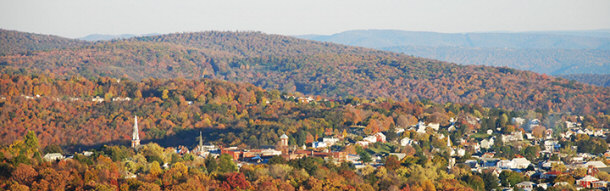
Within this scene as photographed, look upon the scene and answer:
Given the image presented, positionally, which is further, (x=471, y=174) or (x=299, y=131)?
(x=299, y=131)

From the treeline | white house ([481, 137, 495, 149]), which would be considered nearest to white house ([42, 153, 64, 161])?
the treeline

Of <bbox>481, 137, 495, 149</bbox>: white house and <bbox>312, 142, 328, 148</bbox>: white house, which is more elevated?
<bbox>312, 142, 328, 148</bbox>: white house

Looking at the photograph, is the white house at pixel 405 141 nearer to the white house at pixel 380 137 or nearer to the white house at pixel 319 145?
the white house at pixel 380 137

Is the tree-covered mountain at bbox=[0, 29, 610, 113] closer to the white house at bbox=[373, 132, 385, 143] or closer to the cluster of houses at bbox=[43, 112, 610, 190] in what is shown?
the cluster of houses at bbox=[43, 112, 610, 190]

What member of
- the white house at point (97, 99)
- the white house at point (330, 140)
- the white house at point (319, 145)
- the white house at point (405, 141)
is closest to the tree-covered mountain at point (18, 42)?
the white house at point (97, 99)

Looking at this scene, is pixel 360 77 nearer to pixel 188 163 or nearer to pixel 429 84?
pixel 429 84

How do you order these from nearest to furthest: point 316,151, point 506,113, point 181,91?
point 316,151, point 506,113, point 181,91

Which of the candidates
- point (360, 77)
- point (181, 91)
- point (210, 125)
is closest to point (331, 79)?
point (360, 77)

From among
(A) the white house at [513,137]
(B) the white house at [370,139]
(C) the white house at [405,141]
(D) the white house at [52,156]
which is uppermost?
(D) the white house at [52,156]
